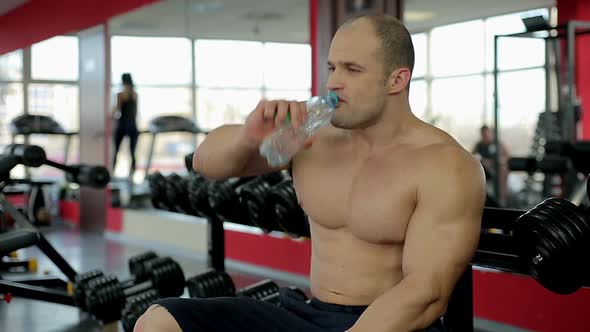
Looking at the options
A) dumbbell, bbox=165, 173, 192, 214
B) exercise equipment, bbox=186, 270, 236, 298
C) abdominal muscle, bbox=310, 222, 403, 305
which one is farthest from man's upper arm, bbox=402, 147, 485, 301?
dumbbell, bbox=165, 173, 192, 214

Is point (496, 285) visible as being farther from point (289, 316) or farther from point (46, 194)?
point (46, 194)

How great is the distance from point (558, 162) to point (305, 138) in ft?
9.12

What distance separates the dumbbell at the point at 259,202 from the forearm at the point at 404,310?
48.8 inches

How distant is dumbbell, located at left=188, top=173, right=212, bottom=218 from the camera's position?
113 inches

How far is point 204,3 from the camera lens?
8.05 meters

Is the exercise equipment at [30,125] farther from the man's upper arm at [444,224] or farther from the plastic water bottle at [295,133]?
the man's upper arm at [444,224]

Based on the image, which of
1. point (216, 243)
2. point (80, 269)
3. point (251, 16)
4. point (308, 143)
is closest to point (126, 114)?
point (251, 16)

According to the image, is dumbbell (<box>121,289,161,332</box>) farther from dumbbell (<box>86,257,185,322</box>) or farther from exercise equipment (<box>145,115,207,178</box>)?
exercise equipment (<box>145,115,207,178</box>)

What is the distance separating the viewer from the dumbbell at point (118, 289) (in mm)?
2900

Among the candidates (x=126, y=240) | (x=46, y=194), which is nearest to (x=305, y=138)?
(x=126, y=240)

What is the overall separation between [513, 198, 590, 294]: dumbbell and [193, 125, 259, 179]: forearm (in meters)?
0.61

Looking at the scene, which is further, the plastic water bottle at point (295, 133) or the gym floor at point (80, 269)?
the gym floor at point (80, 269)

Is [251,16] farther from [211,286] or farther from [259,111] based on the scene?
[259,111]

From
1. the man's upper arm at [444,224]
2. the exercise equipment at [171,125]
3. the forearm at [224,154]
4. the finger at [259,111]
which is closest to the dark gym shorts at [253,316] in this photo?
the man's upper arm at [444,224]
